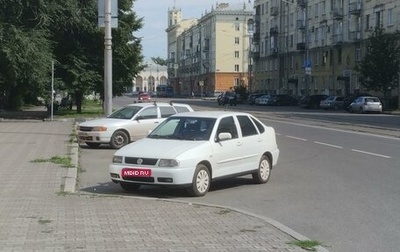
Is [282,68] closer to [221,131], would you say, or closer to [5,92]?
[5,92]

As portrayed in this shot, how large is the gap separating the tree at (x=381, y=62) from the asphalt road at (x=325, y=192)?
40289mm

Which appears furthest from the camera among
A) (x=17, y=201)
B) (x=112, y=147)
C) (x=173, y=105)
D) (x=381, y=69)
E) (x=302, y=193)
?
(x=381, y=69)

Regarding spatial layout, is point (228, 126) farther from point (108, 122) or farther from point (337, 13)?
point (337, 13)

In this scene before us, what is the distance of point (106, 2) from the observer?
22531 millimetres

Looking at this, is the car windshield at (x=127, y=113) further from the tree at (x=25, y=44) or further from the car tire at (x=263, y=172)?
the tree at (x=25, y=44)

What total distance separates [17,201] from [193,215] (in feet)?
9.43

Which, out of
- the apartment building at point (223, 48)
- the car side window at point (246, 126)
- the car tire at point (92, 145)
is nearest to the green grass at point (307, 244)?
the car side window at point (246, 126)

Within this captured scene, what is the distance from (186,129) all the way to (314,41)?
72682 mm

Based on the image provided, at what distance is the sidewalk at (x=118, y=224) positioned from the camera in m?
7.34

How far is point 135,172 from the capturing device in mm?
11211

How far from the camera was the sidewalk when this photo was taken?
734cm

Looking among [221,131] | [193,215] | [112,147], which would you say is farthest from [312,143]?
[193,215]

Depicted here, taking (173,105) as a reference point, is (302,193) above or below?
below

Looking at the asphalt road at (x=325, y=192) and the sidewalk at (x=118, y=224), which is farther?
the asphalt road at (x=325, y=192)
